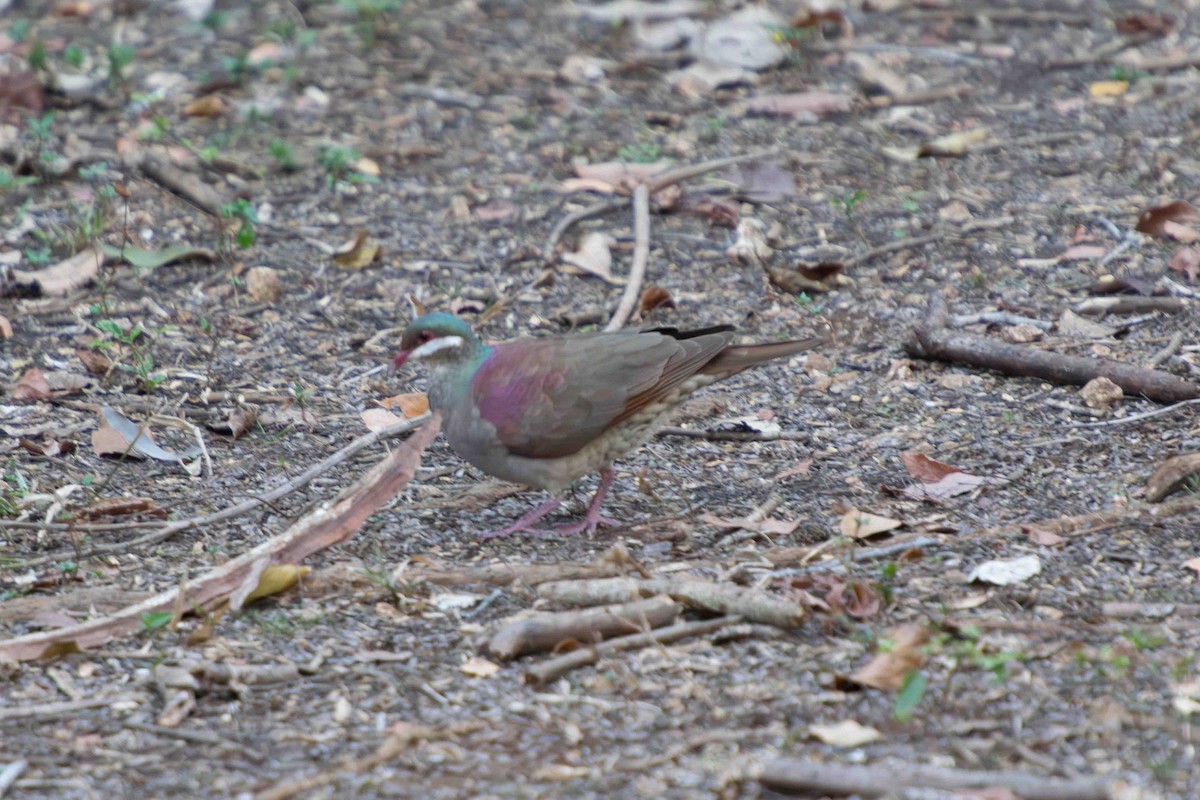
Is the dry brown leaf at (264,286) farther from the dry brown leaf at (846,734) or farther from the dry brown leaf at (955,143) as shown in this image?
the dry brown leaf at (846,734)

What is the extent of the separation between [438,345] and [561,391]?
19.5 inches

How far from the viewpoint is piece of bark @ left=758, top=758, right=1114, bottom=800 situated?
3139mm

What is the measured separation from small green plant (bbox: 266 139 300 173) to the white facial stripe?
10.4 ft

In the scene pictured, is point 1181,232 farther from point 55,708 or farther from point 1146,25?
point 55,708

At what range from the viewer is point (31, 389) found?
19.4 ft

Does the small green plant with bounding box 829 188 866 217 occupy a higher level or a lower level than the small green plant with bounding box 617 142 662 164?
lower

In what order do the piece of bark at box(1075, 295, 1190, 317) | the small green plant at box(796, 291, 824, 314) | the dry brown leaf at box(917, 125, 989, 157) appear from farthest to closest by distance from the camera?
the dry brown leaf at box(917, 125, 989, 157) → the small green plant at box(796, 291, 824, 314) → the piece of bark at box(1075, 295, 1190, 317)

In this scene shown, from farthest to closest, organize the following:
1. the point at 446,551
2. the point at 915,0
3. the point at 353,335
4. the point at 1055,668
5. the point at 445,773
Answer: the point at 915,0
the point at 353,335
the point at 446,551
the point at 1055,668
the point at 445,773

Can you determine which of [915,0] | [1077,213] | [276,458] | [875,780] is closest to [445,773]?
[875,780]

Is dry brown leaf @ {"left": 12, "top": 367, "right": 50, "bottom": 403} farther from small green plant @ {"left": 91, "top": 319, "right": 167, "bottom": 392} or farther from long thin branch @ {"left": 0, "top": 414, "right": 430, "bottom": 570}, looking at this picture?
long thin branch @ {"left": 0, "top": 414, "right": 430, "bottom": 570}

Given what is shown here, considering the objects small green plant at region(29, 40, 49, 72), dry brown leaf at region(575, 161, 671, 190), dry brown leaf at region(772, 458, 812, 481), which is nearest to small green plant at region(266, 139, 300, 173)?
dry brown leaf at region(575, 161, 671, 190)

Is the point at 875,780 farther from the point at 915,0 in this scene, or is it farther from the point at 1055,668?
the point at 915,0

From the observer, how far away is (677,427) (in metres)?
5.86

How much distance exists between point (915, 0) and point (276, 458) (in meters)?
6.62
